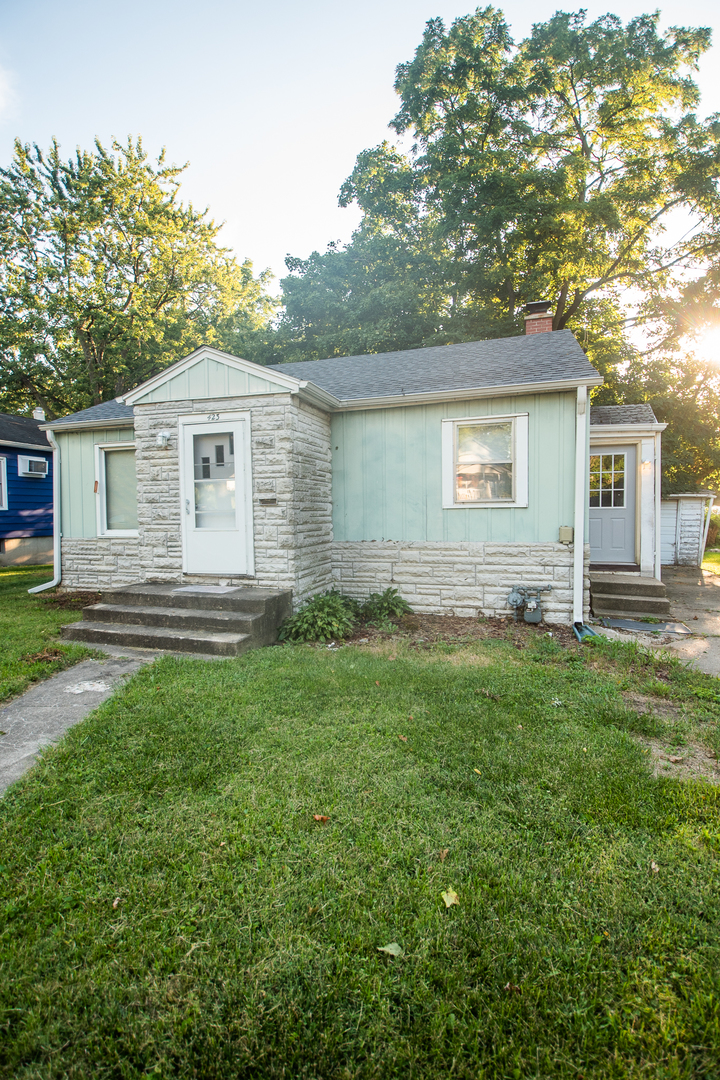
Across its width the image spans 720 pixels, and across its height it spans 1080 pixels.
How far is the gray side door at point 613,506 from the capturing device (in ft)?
29.6

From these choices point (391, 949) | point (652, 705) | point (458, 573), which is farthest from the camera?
point (458, 573)

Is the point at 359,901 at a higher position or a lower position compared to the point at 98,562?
lower

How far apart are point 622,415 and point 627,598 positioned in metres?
3.87

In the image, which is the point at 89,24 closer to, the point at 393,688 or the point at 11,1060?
the point at 393,688

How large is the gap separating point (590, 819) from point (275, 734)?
1.98m

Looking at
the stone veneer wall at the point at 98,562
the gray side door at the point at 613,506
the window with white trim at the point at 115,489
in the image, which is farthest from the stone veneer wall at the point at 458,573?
the window with white trim at the point at 115,489

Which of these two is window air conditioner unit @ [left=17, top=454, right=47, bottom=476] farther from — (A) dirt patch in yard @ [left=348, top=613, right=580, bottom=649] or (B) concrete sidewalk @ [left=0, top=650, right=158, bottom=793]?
(A) dirt patch in yard @ [left=348, top=613, right=580, bottom=649]

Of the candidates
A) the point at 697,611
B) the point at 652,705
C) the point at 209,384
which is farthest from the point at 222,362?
the point at 697,611

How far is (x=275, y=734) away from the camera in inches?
133

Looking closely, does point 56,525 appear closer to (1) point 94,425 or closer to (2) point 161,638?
(1) point 94,425

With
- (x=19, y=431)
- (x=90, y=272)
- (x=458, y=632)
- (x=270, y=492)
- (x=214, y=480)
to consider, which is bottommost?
(x=458, y=632)

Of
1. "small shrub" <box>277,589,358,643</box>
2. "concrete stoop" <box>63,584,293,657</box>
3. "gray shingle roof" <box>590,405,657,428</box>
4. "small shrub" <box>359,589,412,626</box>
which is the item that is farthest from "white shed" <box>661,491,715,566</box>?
"concrete stoop" <box>63,584,293,657</box>

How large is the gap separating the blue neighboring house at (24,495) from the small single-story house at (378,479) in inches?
383

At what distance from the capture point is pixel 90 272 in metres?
18.2
